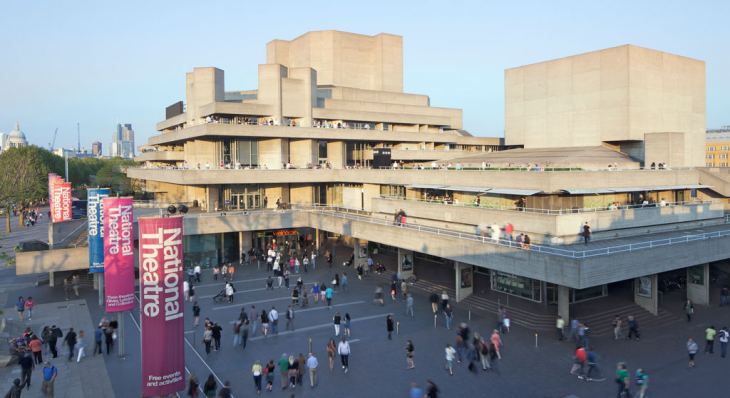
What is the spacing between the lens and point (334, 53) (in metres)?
65.5

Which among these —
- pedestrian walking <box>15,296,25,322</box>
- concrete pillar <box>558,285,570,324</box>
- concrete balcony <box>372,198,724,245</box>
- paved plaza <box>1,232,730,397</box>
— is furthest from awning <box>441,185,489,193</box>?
pedestrian walking <box>15,296,25,322</box>

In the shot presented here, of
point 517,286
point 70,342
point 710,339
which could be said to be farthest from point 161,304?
point 710,339

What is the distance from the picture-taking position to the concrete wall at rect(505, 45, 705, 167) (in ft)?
146

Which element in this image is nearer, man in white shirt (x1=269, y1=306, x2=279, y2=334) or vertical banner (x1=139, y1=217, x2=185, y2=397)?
vertical banner (x1=139, y1=217, x2=185, y2=397)

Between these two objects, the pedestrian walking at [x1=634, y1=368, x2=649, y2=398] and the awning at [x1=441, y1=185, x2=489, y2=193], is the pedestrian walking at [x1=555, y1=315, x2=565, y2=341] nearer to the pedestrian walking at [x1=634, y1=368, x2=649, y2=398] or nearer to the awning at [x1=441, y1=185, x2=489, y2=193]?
the pedestrian walking at [x1=634, y1=368, x2=649, y2=398]

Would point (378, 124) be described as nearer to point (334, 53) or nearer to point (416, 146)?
point (416, 146)

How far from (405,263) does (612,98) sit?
25033 millimetres

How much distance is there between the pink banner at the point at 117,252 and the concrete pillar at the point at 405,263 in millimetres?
18926

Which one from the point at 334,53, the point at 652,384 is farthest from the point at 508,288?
the point at 334,53

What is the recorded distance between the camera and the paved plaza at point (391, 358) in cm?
1847

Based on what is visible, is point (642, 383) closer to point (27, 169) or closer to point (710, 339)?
point (710, 339)

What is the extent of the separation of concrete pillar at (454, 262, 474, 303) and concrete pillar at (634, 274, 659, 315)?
9.07 metres

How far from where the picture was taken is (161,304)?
14477 mm

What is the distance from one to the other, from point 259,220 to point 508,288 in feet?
72.7
